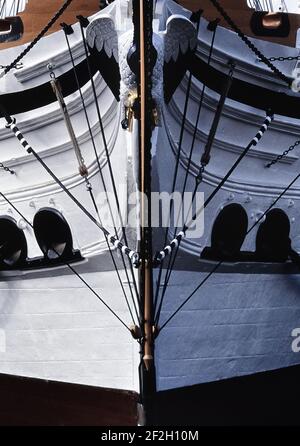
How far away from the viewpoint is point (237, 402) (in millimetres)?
6922

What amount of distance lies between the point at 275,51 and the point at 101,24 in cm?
148

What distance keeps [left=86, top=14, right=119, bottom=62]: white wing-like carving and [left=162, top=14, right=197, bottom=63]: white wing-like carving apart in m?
0.32

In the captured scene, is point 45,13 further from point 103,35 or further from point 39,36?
point 103,35

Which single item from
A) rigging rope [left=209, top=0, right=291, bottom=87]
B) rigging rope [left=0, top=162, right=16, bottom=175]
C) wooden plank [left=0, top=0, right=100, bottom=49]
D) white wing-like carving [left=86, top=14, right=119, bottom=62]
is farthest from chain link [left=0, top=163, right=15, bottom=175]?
rigging rope [left=209, top=0, right=291, bottom=87]

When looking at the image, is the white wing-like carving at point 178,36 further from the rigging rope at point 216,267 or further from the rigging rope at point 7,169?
the rigging rope at point 7,169

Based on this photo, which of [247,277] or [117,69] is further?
[247,277]

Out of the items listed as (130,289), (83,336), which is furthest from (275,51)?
(83,336)

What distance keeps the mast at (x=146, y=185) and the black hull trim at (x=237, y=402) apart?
259 mm

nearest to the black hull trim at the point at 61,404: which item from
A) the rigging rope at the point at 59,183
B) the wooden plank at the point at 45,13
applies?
the rigging rope at the point at 59,183

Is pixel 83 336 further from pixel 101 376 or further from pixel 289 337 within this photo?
pixel 289 337

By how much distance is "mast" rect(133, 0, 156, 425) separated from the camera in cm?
526

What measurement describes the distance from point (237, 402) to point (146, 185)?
2.18 metres

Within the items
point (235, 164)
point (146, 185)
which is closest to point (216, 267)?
point (235, 164)
